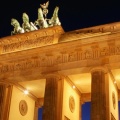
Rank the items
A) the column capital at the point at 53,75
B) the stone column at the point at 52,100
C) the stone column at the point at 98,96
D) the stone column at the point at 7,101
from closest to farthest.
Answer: the stone column at the point at 98,96 < the stone column at the point at 52,100 < the column capital at the point at 53,75 < the stone column at the point at 7,101

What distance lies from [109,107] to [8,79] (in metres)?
8.33

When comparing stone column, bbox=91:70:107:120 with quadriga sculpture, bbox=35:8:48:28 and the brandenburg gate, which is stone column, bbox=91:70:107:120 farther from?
quadriga sculpture, bbox=35:8:48:28

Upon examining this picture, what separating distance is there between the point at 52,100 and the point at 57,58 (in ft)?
10.1

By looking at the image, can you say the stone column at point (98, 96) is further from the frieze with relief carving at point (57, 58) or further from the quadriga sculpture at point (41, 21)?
the quadriga sculpture at point (41, 21)

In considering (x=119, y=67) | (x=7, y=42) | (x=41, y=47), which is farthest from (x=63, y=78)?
(x=7, y=42)

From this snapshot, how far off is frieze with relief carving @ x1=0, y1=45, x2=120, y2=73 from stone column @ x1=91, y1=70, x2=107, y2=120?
4.19ft

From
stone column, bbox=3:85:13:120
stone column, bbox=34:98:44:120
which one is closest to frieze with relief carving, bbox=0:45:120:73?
stone column, bbox=3:85:13:120

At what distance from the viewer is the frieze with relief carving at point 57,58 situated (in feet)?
69.7

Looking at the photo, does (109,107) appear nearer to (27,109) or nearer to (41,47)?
(41,47)

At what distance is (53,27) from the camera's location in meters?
24.0

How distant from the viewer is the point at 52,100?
21.6m

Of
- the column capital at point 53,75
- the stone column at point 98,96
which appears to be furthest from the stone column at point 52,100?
the stone column at point 98,96

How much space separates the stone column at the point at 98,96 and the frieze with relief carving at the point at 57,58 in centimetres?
128

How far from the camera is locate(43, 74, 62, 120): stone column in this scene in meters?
21.2
